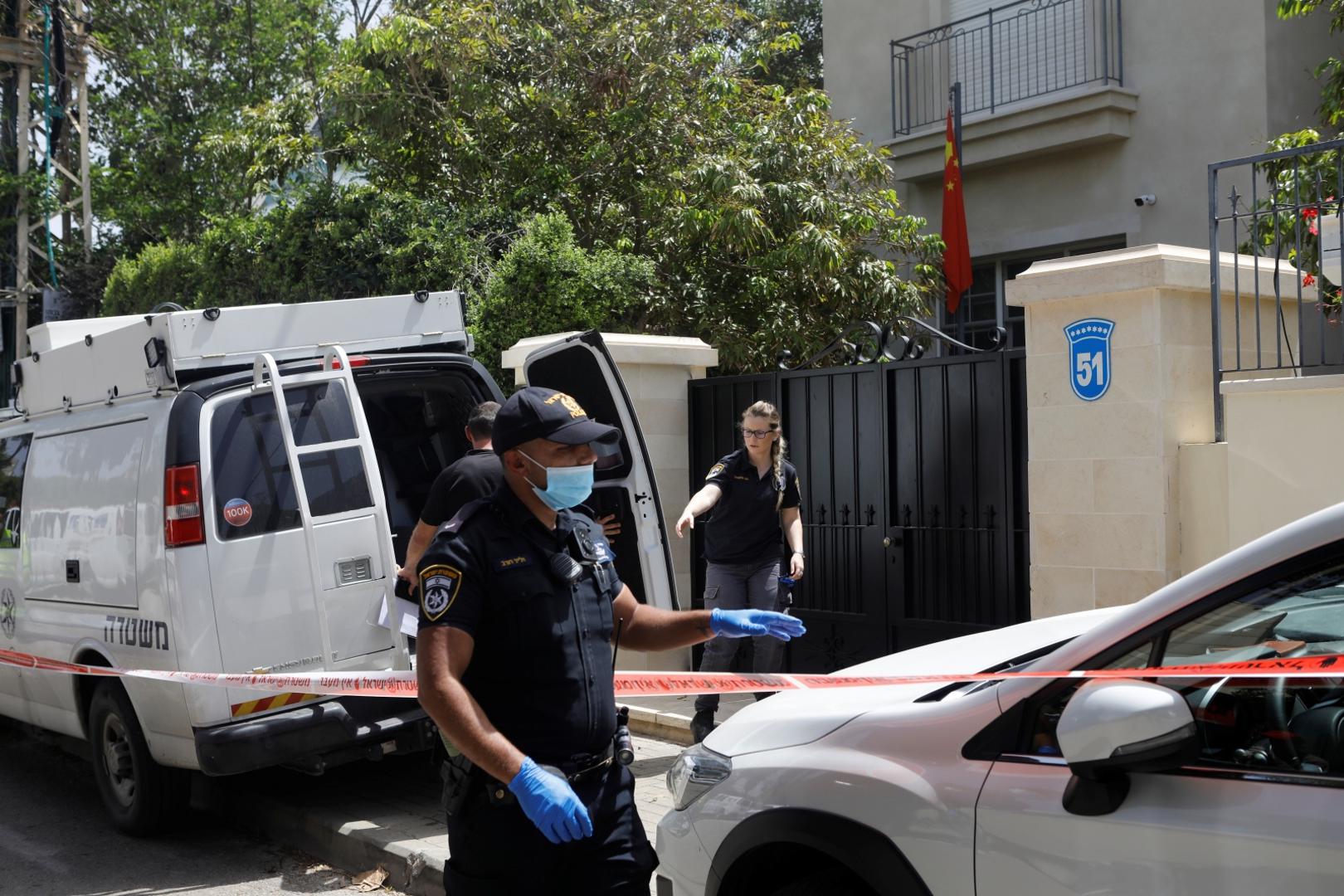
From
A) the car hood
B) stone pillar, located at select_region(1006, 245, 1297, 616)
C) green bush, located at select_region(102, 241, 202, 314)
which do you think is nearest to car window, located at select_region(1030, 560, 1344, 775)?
the car hood

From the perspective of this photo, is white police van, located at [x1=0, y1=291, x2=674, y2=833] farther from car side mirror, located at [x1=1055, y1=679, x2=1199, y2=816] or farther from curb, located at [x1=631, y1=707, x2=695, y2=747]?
car side mirror, located at [x1=1055, y1=679, x2=1199, y2=816]

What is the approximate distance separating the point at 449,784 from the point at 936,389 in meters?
5.05

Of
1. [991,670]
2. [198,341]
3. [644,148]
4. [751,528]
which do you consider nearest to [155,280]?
[644,148]

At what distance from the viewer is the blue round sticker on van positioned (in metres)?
5.63

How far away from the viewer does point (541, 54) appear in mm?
12570

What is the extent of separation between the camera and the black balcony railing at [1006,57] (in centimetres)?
1325

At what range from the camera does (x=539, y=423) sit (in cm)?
303

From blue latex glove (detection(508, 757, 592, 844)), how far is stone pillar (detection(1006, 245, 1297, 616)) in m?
4.12

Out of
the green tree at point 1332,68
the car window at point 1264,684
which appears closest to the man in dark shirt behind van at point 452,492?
the car window at point 1264,684

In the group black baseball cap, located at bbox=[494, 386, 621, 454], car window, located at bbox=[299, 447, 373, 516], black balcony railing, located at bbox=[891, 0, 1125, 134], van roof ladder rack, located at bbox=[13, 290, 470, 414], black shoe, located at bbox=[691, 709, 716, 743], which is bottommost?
black shoe, located at bbox=[691, 709, 716, 743]

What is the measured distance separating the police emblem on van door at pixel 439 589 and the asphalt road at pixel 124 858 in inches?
115

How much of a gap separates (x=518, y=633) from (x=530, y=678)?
0.11 metres

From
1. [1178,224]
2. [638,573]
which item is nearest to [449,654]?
[638,573]

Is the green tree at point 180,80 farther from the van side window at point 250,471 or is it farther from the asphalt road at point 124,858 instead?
the van side window at point 250,471
